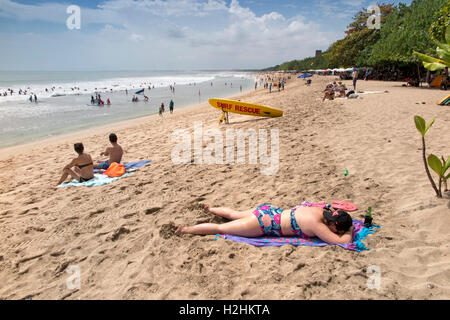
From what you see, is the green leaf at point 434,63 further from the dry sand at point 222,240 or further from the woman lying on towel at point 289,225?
the woman lying on towel at point 289,225

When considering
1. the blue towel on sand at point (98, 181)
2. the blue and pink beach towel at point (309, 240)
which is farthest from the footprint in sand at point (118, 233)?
the blue towel on sand at point (98, 181)

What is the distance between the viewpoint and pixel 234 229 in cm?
317

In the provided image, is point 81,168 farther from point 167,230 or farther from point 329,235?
point 329,235

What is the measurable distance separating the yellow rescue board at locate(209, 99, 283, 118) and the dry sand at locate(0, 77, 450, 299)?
159 inches

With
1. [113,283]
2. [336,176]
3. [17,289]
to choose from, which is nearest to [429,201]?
[336,176]

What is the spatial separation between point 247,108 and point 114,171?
671 cm

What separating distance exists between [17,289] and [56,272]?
356mm

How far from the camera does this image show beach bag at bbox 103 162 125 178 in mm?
Answer: 5746

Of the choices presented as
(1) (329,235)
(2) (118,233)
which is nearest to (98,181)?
(2) (118,233)

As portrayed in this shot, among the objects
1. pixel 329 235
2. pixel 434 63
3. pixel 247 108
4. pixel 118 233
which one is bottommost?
pixel 118 233

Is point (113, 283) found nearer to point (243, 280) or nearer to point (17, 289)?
point (17, 289)

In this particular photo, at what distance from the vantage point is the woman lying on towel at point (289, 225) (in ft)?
9.20

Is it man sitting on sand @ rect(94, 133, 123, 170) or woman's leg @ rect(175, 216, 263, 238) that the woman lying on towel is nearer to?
woman's leg @ rect(175, 216, 263, 238)
